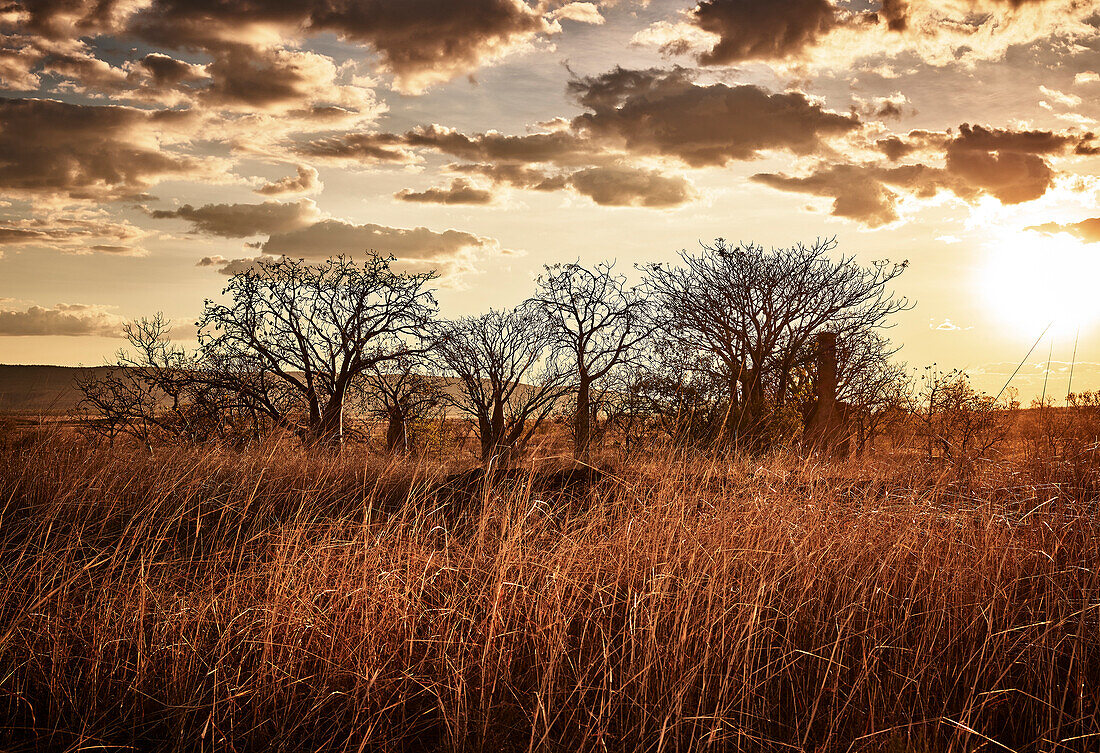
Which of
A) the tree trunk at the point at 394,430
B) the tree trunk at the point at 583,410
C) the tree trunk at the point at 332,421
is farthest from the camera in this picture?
the tree trunk at the point at 394,430

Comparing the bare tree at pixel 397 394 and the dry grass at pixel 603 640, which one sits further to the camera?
the bare tree at pixel 397 394

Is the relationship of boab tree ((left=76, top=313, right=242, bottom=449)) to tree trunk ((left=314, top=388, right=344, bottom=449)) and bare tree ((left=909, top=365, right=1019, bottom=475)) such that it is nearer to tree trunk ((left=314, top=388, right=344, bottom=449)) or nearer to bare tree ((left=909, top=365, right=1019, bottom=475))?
tree trunk ((left=314, top=388, right=344, bottom=449))

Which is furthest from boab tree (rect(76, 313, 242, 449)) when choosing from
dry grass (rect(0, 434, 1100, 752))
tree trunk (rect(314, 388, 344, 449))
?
dry grass (rect(0, 434, 1100, 752))

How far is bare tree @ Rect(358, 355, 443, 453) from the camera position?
17.5m

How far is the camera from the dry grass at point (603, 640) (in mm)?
3562

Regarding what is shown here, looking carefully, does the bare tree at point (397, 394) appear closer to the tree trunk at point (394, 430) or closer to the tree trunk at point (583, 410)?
the tree trunk at point (394, 430)

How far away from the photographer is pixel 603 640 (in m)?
4.05

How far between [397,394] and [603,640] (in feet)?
46.9

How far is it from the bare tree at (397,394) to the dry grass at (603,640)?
11256 mm

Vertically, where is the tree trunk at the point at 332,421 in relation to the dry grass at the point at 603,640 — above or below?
above

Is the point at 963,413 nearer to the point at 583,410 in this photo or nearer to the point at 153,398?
the point at 583,410

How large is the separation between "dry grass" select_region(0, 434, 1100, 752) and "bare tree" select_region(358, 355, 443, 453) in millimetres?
11256

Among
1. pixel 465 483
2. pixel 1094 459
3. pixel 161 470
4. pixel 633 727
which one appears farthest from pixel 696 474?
pixel 161 470

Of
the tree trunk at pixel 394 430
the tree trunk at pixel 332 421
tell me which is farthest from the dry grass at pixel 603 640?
the tree trunk at pixel 394 430
